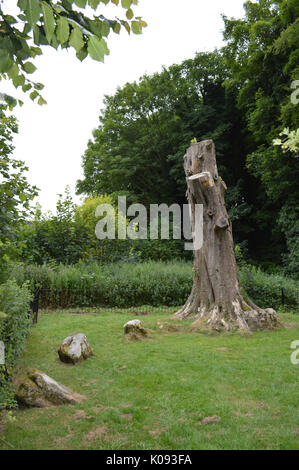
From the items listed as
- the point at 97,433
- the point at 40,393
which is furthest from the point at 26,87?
the point at 40,393

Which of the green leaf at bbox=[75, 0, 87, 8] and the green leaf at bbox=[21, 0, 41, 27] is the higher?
the green leaf at bbox=[75, 0, 87, 8]

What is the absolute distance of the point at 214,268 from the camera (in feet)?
26.8

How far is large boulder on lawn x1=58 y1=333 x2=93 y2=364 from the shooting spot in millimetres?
5379

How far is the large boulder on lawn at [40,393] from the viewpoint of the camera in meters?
3.96

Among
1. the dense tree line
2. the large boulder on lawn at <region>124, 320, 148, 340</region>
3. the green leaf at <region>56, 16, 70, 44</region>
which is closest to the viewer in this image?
the green leaf at <region>56, 16, 70, 44</region>

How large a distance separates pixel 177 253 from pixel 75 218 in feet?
19.7

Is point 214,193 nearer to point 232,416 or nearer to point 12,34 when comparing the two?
point 232,416

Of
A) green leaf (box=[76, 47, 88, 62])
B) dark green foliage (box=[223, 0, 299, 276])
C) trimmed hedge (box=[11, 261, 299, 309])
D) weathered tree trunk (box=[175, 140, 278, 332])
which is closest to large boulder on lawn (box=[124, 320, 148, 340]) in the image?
weathered tree trunk (box=[175, 140, 278, 332])

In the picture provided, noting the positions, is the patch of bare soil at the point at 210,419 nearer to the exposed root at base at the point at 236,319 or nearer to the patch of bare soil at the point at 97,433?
the patch of bare soil at the point at 97,433

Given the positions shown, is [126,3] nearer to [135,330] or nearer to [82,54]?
[82,54]

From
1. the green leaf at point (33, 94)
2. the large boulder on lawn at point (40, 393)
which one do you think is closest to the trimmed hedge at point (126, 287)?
the large boulder on lawn at point (40, 393)

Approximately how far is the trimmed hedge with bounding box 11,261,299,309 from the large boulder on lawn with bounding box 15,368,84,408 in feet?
22.2

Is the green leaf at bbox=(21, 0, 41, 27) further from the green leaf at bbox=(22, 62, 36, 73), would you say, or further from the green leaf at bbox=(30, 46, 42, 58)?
the green leaf at bbox=(30, 46, 42, 58)

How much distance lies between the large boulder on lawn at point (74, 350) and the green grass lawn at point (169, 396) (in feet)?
0.42
